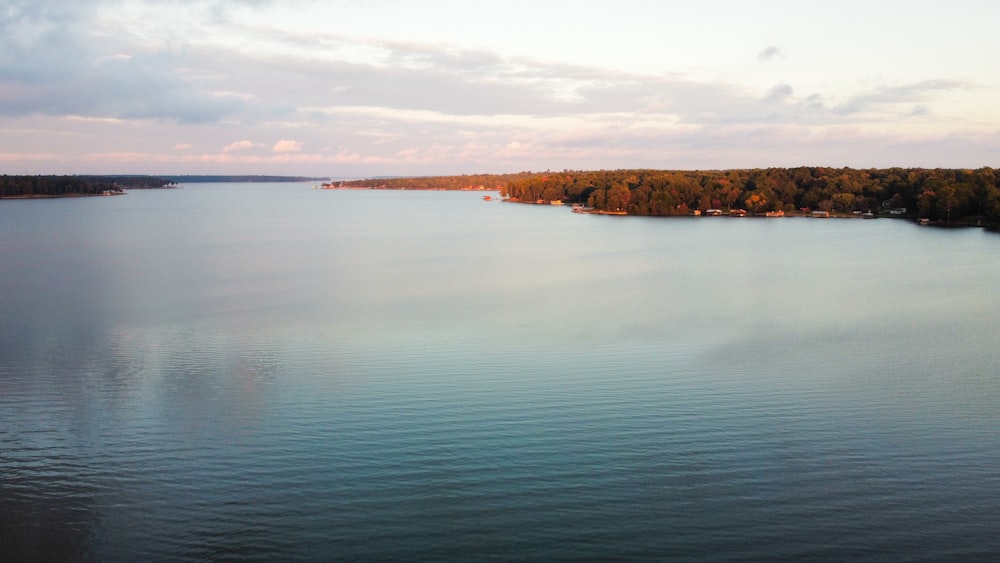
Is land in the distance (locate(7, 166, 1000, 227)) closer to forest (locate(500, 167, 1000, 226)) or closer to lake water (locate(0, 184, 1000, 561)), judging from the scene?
forest (locate(500, 167, 1000, 226))

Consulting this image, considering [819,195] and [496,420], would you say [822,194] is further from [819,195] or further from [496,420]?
[496,420]

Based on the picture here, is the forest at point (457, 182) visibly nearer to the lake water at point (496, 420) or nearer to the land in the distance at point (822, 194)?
the land in the distance at point (822, 194)

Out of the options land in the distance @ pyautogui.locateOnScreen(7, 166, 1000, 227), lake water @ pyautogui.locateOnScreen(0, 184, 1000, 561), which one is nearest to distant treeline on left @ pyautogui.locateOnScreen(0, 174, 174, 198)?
land in the distance @ pyautogui.locateOnScreen(7, 166, 1000, 227)

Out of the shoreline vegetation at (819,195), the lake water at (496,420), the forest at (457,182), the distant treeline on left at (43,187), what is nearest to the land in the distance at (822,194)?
the shoreline vegetation at (819,195)

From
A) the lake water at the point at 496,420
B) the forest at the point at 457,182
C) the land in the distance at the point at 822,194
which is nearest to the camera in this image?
the lake water at the point at 496,420

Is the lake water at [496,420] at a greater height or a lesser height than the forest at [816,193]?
lesser

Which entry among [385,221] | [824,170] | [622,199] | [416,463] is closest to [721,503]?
[416,463]

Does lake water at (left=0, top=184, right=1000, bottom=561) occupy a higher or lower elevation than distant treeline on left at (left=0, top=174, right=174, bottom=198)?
lower
